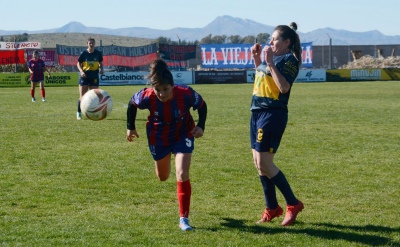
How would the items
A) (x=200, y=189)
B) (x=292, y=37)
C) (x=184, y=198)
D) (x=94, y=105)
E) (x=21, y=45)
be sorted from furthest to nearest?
(x=21, y=45)
(x=94, y=105)
(x=200, y=189)
(x=184, y=198)
(x=292, y=37)

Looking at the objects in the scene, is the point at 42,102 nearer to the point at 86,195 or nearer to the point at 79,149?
the point at 79,149

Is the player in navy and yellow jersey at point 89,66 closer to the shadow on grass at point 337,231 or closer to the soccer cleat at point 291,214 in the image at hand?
the shadow on grass at point 337,231

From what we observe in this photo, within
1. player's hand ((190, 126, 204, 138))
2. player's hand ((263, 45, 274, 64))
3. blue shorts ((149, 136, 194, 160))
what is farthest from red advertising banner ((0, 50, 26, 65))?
player's hand ((263, 45, 274, 64))

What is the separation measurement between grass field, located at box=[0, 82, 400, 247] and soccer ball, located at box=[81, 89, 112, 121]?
0.84 metres

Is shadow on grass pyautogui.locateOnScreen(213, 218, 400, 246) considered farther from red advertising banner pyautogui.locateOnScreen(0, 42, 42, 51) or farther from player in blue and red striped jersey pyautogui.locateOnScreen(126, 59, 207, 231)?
red advertising banner pyautogui.locateOnScreen(0, 42, 42, 51)

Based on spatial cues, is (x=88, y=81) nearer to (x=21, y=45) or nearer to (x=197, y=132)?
(x=197, y=132)

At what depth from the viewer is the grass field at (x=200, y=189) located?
20.1 ft

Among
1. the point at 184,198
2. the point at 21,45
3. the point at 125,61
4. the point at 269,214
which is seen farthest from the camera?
the point at 21,45

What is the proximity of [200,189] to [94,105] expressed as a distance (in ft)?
7.36

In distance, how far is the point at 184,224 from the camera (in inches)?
247

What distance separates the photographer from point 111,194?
8.04m

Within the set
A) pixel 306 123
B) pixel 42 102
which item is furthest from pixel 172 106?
pixel 42 102

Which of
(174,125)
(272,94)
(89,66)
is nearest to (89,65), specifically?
(89,66)

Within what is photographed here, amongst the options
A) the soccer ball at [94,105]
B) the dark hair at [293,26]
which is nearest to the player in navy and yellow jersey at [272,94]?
the dark hair at [293,26]
